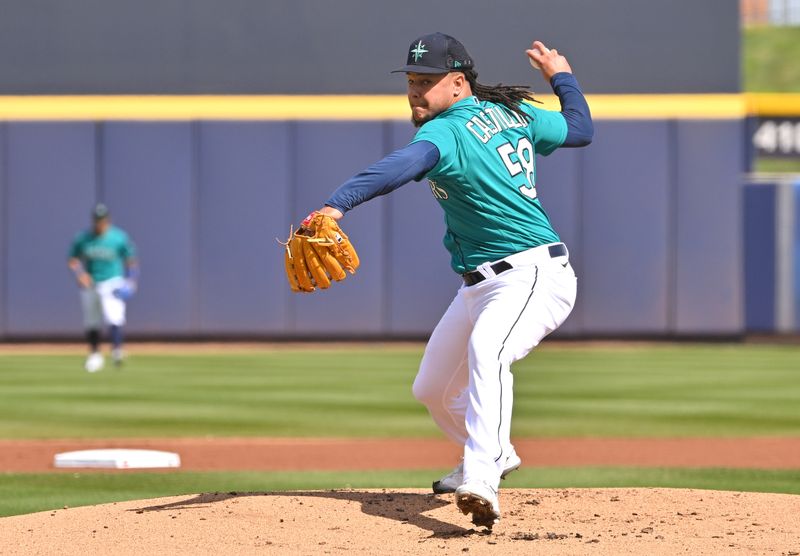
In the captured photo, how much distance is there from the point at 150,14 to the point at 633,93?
273 inches

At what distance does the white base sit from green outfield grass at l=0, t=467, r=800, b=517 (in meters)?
0.13

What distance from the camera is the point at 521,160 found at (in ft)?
18.3

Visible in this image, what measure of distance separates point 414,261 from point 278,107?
287 cm

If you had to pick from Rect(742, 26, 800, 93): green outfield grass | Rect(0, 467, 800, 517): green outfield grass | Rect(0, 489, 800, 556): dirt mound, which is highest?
Rect(742, 26, 800, 93): green outfield grass

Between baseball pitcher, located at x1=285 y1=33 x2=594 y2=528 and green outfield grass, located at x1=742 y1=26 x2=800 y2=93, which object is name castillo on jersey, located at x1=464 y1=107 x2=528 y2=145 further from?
green outfield grass, located at x1=742 y1=26 x2=800 y2=93

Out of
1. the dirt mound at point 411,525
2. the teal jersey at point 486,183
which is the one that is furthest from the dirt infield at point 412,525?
the teal jersey at point 486,183

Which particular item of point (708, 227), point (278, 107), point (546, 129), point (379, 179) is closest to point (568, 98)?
point (546, 129)

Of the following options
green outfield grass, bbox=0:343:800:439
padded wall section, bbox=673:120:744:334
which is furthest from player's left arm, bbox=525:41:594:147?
padded wall section, bbox=673:120:744:334

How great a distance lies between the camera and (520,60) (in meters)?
20.4

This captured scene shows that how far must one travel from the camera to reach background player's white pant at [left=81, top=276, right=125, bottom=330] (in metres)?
16.0

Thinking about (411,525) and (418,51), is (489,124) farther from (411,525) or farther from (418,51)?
(411,525)

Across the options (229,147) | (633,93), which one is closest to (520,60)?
(633,93)

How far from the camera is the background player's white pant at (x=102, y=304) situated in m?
16.0

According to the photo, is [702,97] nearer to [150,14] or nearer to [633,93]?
[633,93]
